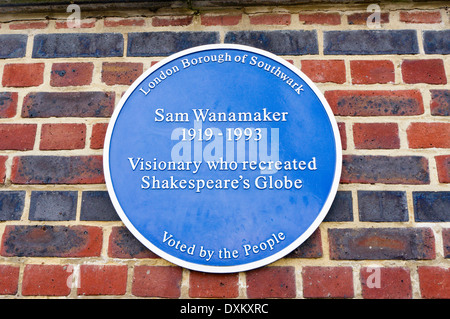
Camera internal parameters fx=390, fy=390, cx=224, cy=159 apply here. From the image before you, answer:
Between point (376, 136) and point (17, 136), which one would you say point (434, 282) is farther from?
point (17, 136)

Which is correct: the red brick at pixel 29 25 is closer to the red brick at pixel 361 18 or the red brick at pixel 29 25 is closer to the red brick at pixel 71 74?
the red brick at pixel 71 74

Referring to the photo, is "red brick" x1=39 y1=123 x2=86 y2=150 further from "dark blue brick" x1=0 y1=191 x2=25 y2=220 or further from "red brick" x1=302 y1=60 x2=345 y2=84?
"red brick" x1=302 y1=60 x2=345 y2=84

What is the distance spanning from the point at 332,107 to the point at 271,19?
0.39 meters

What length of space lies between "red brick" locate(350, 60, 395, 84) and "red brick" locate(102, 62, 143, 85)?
0.74 metres

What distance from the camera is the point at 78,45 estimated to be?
4.60 feet

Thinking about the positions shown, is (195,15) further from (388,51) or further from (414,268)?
(414,268)

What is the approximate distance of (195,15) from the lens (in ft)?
4.64

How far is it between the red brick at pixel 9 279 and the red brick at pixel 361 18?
1.40m

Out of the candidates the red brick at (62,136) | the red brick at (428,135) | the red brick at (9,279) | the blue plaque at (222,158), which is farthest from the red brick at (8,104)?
the red brick at (428,135)

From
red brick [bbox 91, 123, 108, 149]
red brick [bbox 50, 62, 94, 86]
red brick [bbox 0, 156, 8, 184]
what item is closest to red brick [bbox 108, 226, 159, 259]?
red brick [bbox 91, 123, 108, 149]

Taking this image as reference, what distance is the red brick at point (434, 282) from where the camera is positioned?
46.1 inches

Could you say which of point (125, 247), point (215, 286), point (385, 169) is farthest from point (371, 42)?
point (125, 247)
